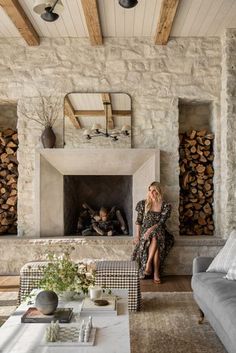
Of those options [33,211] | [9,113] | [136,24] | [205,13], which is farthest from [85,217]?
[205,13]

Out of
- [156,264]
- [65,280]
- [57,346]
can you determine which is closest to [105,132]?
[156,264]

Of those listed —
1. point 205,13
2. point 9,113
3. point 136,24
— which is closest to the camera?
point 205,13

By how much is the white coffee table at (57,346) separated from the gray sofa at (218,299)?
1.99 feet

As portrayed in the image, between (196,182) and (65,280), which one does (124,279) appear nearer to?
(65,280)

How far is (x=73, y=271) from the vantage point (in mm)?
3072

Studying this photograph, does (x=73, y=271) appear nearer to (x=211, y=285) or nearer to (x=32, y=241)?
(x=211, y=285)

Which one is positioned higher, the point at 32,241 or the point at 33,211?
the point at 33,211

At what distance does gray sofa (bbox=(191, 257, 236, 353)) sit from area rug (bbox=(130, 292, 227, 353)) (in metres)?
0.21

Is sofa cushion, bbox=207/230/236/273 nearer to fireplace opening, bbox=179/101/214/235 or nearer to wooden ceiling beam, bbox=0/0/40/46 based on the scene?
fireplace opening, bbox=179/101/214/235

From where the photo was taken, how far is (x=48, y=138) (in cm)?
611

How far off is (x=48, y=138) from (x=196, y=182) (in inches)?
86.1

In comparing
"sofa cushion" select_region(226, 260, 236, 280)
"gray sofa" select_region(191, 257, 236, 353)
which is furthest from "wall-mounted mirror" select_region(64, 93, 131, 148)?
"sofa cushion" select_region(226, 260, 236, 280)

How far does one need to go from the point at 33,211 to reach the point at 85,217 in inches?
31.1

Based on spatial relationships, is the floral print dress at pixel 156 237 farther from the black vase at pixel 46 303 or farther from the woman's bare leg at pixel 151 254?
the black vase at pixel 46 303
